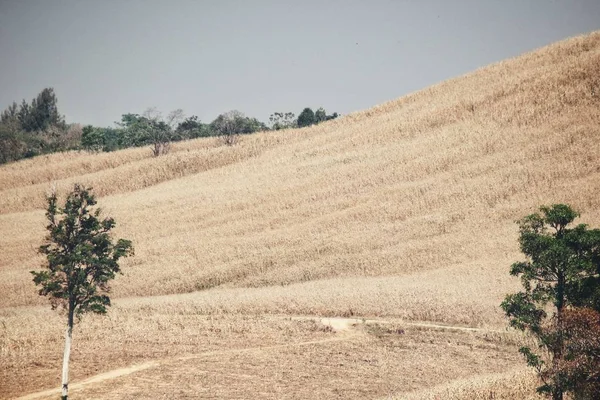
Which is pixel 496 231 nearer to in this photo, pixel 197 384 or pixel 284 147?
pixel 197 384

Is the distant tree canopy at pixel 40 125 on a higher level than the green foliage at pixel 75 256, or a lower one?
higher

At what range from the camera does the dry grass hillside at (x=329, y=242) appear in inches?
941

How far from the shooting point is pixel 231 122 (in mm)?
87000

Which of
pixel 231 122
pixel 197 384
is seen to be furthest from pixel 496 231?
pixel 231 122

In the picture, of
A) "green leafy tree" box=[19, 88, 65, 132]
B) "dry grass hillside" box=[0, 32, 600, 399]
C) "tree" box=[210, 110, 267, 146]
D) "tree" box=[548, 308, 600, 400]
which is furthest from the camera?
"green leafy tree" box=[19, 88, 65, 132]

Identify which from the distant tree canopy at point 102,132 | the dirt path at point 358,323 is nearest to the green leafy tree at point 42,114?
the distant tree canopy at point 102,132

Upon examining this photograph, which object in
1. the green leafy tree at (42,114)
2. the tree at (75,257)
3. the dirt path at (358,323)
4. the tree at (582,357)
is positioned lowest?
the dirt path at (358,323)

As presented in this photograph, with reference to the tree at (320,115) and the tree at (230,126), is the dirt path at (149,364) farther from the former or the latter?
the tree at (320,115)

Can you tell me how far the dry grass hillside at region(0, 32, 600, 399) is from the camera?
23906 millimetres

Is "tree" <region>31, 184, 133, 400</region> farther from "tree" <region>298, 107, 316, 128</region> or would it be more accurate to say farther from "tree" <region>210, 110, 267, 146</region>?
"tree" <region>298, 107, 316, 128</region>

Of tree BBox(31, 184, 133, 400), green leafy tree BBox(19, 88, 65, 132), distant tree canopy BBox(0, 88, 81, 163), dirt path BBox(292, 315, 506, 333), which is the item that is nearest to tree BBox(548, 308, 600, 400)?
dirt path BBox(292, 315, 506, 333)

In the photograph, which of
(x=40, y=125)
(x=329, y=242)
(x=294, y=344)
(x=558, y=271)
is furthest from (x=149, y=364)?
(x=40, y=125)

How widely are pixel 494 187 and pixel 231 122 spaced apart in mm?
48391

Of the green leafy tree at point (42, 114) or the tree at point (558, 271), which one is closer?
the tree at point (558, 271)
